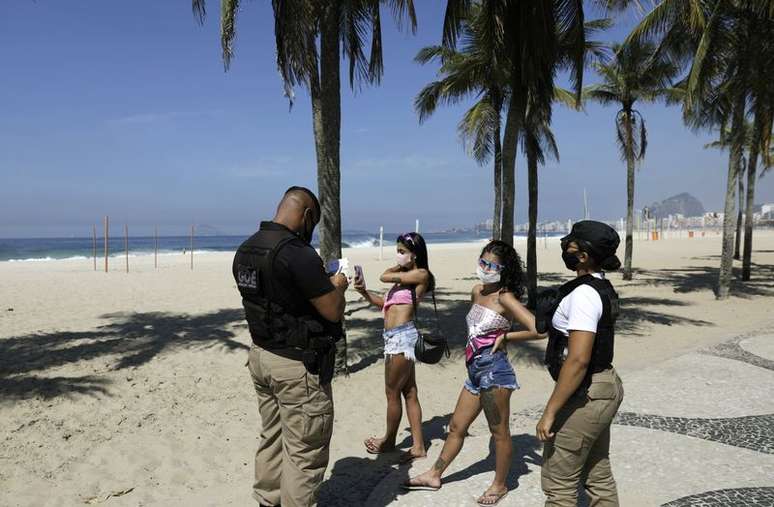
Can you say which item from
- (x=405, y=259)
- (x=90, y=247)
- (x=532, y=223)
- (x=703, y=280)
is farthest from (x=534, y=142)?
(x=90, y=247)

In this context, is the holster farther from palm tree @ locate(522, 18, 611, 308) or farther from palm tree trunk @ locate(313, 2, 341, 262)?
palm tree @ locate(522, 18, 611, 308)

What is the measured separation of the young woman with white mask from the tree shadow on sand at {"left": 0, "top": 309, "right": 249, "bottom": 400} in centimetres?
424

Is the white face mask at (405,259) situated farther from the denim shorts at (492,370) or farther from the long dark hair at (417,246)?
the denim shorts at (492,370)

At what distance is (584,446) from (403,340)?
1522mm

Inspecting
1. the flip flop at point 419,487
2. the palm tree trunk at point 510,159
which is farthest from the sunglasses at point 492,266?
the palm tree trunk at point 510,159

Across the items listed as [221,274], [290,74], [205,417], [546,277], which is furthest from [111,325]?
[546,277]

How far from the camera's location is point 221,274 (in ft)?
62.4

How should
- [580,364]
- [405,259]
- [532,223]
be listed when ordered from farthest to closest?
[532,223] < [405,259] < [580,364]

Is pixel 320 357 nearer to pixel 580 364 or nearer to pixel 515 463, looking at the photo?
pixel 580 364

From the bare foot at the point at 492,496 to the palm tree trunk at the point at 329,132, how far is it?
383 centimetres

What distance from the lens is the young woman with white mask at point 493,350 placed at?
2.96 m

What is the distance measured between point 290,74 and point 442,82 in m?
10.1

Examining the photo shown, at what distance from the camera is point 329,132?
6.40 m

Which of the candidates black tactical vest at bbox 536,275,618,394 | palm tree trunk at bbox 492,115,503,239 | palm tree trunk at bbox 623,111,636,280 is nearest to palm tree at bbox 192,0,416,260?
black tactical vest at bbox 536,275,618,394
